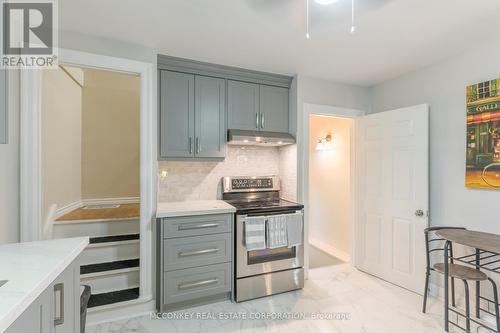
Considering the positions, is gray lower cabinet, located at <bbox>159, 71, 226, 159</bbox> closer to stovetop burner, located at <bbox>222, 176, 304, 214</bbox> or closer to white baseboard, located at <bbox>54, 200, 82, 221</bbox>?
stovetop burner, located at <bbox>222, 176, 304, 214</bbox>

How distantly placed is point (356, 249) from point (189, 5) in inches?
132

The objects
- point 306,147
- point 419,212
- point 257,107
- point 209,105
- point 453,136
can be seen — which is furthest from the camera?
point 306,147

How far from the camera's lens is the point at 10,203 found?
1729mm

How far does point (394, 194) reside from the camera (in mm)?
2855

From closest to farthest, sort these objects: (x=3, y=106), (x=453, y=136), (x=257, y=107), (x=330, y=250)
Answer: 1. (x=3, y=106)
2. (x=453, y=136)
3. (x=257, y=107)
4. (x=330, y=250)

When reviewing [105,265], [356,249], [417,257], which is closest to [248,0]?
[105,265]

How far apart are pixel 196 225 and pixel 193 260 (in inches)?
13.2

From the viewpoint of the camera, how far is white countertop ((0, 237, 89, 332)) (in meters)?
0.77

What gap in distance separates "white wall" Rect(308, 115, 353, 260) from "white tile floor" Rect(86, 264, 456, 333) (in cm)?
96

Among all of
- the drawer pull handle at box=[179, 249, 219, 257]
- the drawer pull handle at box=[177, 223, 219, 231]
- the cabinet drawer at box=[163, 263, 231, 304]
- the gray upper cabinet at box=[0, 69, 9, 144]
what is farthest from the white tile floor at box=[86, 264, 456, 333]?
the gray upper cabinet at box=[0, 69, 9, 144]

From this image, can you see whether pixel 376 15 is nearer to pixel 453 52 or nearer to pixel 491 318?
pixel 453 52

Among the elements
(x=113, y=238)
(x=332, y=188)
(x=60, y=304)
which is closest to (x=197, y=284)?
(x=113, y=238)

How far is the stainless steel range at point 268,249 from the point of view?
99.0 inches

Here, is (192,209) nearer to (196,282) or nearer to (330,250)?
(196,282)
